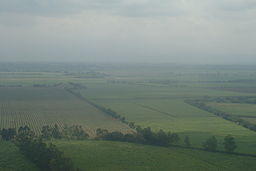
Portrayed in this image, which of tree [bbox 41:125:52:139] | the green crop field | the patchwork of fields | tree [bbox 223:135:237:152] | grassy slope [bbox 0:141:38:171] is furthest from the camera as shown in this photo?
the patchwork of fields

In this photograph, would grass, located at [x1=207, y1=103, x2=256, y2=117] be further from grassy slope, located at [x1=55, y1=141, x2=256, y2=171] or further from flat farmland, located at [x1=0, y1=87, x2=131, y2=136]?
grassy slope, located at [x1=55, y1=141, x2=256, y2=171]

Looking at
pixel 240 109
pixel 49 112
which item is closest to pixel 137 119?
pixel 49 112

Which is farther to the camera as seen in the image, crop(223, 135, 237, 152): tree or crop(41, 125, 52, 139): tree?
crop(41, 125, 52, 139): tree

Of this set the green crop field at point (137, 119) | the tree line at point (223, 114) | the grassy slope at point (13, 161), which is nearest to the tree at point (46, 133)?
the green crop field at point (137, 119)

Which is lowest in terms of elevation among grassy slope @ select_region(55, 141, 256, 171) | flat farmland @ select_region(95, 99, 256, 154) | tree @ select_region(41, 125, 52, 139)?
grassy slope @ select_region(55, 141, 256, 171)

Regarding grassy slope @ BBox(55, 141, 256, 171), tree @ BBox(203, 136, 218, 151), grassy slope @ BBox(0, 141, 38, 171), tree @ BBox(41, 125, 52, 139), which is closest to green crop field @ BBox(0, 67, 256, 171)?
grassy slope @ BBox(55, 141, 256, 171)

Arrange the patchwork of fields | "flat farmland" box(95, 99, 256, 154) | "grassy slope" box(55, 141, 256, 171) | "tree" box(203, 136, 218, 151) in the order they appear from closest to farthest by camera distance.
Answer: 1. "grassy slope" box(55, 141, 256, 171)
2. "tree" box(203, 136, 218, 151)
3. "flat farmland" box(95, 99, 256, 154)
4. the patchwork of fields

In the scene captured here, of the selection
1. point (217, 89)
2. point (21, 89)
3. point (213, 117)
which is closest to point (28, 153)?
point (213, 117)
